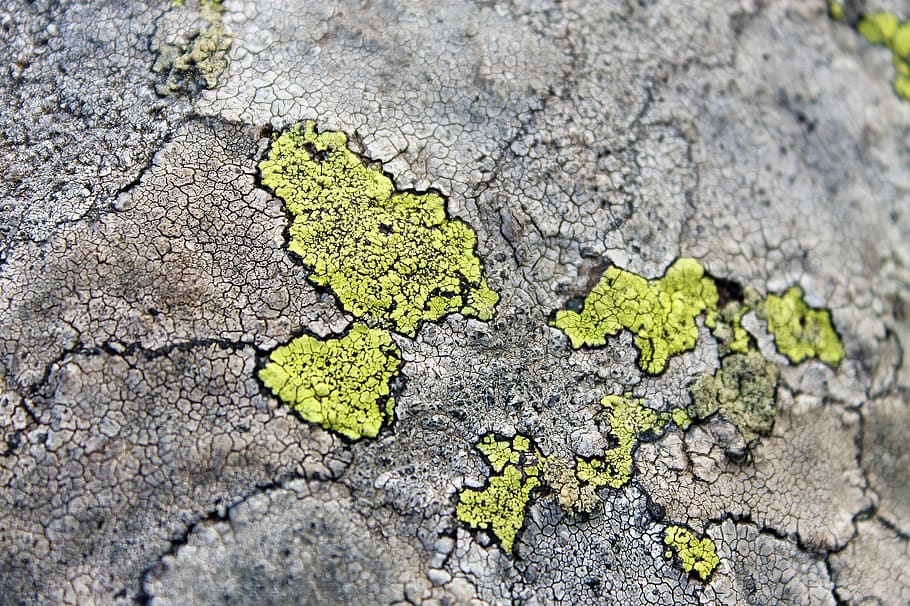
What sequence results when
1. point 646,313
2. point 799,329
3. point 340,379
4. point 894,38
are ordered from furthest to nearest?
point 894,38 < point 799,329 < point 646,313 < point 340,379

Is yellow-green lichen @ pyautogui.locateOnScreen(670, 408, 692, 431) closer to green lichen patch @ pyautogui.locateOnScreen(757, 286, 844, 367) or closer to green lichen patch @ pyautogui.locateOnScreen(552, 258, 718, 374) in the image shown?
green lichen patch @ pyautogui.locateOnScreen(552, 258, 718, 374)

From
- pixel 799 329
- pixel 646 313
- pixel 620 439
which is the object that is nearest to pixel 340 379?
pixel 620 439

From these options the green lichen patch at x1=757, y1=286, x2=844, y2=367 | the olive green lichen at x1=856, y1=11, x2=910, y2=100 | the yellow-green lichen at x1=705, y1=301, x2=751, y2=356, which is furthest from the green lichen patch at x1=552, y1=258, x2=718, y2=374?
the olive green lichen at x1=856, y1=11, x2=910, y2=100

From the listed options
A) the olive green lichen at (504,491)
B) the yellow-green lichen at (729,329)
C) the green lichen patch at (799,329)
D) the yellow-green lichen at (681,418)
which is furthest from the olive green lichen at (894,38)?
the olive green lichen at (504,491)

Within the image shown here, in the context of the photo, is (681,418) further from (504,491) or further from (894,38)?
(894,38)

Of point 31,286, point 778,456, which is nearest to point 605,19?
point 778,456
